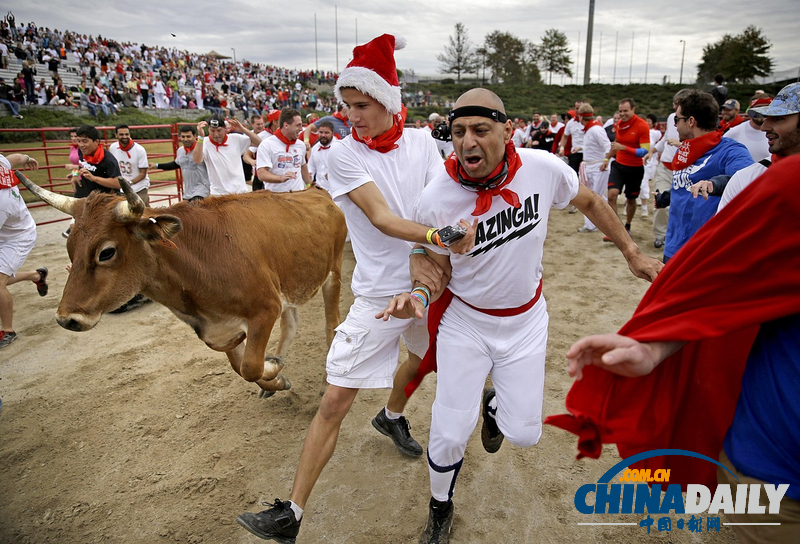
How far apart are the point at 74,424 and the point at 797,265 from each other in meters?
4.69

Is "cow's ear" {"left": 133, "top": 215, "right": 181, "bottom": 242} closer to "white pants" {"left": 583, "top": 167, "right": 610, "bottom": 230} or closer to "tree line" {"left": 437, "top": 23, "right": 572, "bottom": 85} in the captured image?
"white pants" {"left": 583, "top": 167, "right": 610, "bottom": 230}

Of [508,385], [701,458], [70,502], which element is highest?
[701,458]

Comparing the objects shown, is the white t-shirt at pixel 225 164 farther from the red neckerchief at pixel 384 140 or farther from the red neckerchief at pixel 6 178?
the red neckerchief at pixel 384 140

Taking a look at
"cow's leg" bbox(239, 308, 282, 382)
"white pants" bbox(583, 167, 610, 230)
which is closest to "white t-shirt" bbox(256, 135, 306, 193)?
"cow's leg" bbox(239, 308, 282, 382)

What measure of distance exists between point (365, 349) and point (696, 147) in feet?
12.3

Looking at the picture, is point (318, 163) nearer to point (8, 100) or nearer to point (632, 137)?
point (632, 137)

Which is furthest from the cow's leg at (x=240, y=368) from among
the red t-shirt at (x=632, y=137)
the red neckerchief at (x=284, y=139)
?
the red t-shirt at (x=632, y=137)

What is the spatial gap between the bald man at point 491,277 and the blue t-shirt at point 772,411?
97cm

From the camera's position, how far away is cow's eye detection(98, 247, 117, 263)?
302 centimetres

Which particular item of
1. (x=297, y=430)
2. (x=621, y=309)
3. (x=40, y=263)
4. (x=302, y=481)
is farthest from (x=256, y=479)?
(x=40, y=263)

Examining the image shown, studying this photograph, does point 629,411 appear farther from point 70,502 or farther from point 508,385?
point 70,502

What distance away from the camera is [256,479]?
3.29 metres

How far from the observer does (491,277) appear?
2547 millimetres

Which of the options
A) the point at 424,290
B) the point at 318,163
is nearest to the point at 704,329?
the point at 424,290
